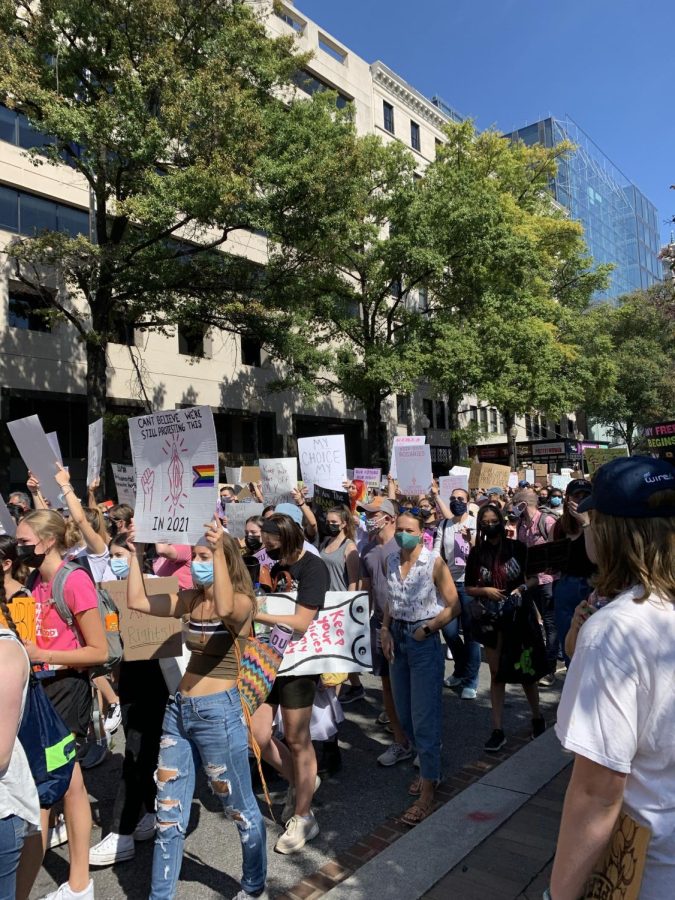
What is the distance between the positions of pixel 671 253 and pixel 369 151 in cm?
1566

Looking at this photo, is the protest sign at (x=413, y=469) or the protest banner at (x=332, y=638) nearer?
the protest banner at (x=332, y=638)

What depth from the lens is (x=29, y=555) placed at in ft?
12.5

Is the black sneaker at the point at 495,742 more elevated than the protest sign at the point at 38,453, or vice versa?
the protest sign at the point at 38,453

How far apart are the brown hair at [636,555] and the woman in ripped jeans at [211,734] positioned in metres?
1.95

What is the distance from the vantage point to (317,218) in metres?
15.8

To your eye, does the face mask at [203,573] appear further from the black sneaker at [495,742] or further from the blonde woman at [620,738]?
the black sneaker at [495,742]

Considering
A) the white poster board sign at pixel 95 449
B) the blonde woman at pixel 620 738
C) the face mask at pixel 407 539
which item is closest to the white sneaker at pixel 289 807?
the face mask at pixel 407 539

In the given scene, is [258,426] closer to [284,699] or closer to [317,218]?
[317,218]

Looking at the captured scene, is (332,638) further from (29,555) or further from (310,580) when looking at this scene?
(29,555)

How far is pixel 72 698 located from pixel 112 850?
35.9 inches

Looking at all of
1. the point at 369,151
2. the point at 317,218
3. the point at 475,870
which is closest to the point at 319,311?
the point at 369,151

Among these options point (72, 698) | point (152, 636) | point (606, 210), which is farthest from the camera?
point (606, 210)

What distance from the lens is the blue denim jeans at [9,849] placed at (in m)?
2.28

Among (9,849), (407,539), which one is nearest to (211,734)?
(9,849)
